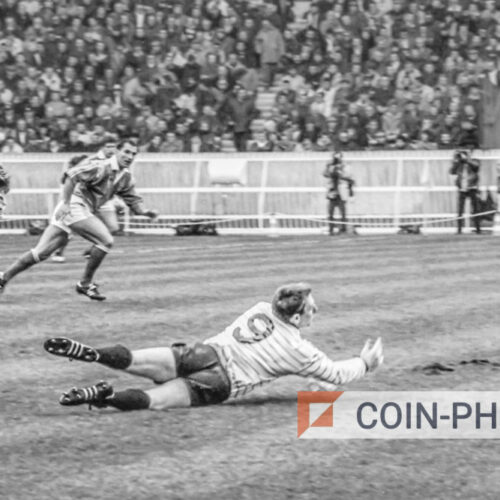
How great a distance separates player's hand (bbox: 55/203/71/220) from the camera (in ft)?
43.3

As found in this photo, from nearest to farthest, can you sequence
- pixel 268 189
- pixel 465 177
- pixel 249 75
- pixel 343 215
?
1. pixel 465 177
2. pixel 343 215
3. pixel 268 189
4. pixel 249 75

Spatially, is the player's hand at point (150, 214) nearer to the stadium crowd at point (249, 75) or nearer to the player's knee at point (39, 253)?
the player's knee at point (39, 253)

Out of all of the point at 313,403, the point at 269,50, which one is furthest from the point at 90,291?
the point at 269,50

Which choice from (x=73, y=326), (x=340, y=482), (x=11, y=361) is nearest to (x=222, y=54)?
(x=73, y=326)

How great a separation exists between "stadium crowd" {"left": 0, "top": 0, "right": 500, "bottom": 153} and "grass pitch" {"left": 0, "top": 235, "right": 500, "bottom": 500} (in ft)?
22.7

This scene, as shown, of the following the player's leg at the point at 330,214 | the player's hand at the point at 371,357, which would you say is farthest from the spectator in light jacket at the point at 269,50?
the player's hand at the point at 371,357

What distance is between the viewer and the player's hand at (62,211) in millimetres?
13211

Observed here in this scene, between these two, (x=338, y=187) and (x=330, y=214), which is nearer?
(x=338, y=187)

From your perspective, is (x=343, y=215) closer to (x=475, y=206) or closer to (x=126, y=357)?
(x=475, y=206)

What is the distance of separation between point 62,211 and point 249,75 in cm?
1386

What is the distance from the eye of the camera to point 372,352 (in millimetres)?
8016

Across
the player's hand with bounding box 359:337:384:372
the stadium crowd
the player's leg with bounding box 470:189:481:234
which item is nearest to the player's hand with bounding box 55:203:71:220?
the player's hand with bounding box 359:337:384:372

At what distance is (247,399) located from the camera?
8.20 meters

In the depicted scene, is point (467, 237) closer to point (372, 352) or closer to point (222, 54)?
point (222, 54)
